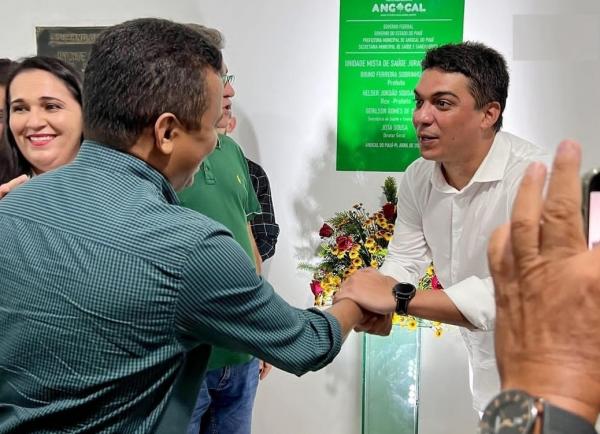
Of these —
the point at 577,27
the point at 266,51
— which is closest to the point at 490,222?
the point at 577,27

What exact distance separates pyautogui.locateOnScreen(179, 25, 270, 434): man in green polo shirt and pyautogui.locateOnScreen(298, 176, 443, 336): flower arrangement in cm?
51

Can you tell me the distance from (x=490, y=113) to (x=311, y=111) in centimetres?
112

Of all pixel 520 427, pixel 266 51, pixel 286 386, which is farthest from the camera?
pixel 286 386

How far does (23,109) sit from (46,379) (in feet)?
3.62

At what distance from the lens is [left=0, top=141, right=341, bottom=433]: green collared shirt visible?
0.95 meters

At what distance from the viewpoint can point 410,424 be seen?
9.00 ft

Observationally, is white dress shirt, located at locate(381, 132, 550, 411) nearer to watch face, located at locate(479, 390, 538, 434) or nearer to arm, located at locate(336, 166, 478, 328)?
arm, located at locate(336, 166, 478, 328)

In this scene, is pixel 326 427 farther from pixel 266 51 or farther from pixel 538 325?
pixel 538 325

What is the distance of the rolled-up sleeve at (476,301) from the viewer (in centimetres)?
168

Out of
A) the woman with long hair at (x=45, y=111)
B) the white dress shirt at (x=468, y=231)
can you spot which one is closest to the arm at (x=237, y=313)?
the white dress shirt at (x=468, y=231)

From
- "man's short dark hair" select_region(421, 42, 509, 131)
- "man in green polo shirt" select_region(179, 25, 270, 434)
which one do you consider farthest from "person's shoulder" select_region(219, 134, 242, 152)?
"man's short dark hair" select_region(421, 42, 509, 131)

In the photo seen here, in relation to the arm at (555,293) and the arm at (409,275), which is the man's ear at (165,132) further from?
the arm at (409,275)

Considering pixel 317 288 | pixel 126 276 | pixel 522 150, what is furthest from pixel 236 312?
pixel 317 288

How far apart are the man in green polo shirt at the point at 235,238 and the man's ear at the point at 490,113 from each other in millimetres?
802
